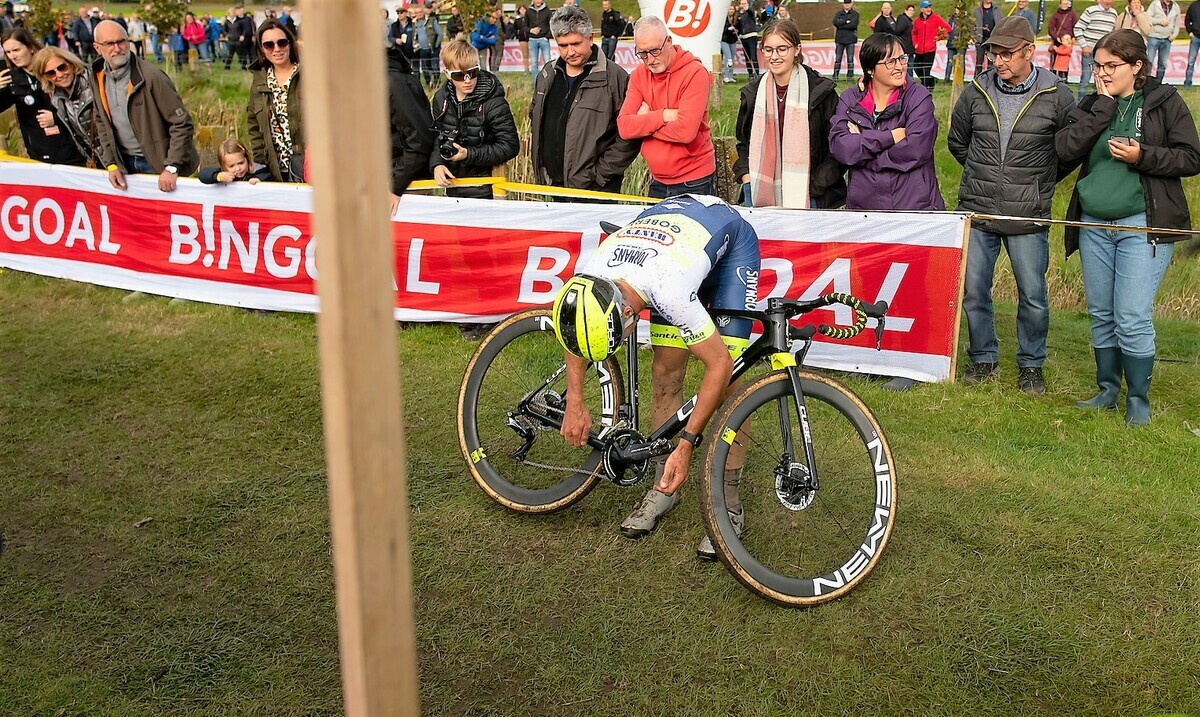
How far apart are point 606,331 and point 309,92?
251 cm

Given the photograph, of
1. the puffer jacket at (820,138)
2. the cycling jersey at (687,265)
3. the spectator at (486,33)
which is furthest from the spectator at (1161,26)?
the cycling jersey at (687,265)

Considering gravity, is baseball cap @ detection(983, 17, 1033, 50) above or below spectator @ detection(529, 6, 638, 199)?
above

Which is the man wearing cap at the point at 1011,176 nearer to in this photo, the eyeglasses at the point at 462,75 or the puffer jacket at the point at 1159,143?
the puffer jacket at the point at 1159,143

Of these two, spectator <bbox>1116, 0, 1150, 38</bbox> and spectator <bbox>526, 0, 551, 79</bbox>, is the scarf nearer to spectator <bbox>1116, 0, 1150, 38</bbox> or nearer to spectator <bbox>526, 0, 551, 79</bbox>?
spectator <bbox>1116, 0, 1150, 38</bbox>

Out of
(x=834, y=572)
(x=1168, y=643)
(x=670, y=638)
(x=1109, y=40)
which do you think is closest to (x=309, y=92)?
(x=670, y=638)

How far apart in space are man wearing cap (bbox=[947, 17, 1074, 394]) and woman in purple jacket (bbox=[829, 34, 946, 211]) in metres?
0.23

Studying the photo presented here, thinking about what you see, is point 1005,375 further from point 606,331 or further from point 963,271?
point 606,331

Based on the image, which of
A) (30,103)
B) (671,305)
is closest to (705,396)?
(671,305)

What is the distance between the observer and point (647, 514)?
5.15 metres

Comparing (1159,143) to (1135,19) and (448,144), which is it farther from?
(1135,19)

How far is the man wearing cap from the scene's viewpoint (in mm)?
6613

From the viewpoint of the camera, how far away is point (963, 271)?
685cm

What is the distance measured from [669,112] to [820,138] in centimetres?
108

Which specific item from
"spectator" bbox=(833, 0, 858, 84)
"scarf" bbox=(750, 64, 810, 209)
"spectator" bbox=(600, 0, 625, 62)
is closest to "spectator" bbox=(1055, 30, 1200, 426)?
"scarf" bbox=(750, 64, 810, 209)
